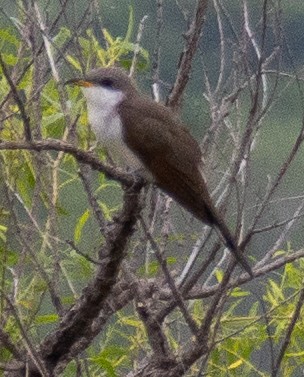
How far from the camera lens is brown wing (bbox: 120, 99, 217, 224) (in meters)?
1.88

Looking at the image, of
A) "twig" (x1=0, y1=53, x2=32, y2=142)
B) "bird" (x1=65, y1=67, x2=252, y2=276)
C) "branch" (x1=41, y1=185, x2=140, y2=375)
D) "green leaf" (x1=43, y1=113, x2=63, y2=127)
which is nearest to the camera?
"twig" (x1=0, y1=53, x2=32, y2=142)

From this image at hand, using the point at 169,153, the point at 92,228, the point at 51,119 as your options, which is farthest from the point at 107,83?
the point at 92,228

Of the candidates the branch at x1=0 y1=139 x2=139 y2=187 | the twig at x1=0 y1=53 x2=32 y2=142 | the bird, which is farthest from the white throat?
the twig at x1=0 y1=53 x2=32 y2=142

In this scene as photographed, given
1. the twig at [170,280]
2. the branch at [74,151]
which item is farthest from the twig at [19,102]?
the twig at [170,280]

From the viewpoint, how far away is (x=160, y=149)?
1891mm

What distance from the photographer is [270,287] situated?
244cm

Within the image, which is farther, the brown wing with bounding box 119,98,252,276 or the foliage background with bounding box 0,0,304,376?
the foliage background with bounding box 0,0,304,376

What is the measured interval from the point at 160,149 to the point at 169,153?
0.06ft

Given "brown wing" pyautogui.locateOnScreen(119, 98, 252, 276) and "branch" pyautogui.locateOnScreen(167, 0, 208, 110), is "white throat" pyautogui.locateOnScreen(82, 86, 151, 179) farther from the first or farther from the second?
"branch" pyautogui.locateOnScreen(167, 0, 208, 110)

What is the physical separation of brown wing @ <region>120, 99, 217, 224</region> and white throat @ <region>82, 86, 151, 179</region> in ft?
0.05

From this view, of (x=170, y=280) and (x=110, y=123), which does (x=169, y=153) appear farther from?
(x=170, y=280)

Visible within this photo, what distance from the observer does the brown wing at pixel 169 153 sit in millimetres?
1875

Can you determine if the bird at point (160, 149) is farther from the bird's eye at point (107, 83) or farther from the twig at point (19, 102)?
the twig at point (19, 102)

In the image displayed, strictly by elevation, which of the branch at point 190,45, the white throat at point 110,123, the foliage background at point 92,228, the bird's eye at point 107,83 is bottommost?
the foliage background at point 92,228
